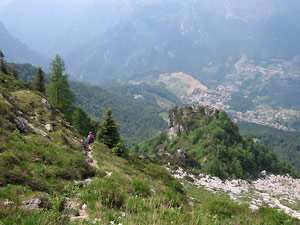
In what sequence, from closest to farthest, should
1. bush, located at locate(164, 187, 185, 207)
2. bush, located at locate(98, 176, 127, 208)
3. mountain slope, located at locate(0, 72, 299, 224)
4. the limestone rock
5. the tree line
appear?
the limestone rock < mountain slope, located at locate(0, 72, 299, 224) < bush, located at locate(98, 176, 127, 208) < bush, located at locate(164, 187, 185, 207) < the tree line

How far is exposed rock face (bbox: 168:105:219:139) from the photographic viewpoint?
306ft

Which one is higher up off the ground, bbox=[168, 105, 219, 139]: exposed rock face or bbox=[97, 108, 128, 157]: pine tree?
bbox=[168, 105, 219, 139]: exposed rock face

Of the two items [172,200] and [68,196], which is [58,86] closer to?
[68,196]

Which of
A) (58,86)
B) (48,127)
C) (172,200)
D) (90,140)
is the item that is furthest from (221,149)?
(172,200)

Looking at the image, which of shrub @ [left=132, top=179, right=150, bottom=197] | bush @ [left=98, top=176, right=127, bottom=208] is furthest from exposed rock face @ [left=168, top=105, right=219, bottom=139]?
bush @ [left=98, top=176, right=127, bottom=208]

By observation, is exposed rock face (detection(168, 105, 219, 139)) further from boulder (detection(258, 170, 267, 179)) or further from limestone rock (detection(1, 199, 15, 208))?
limestone rock (detection(1, 199, 15, 208))

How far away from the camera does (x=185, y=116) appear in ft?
330

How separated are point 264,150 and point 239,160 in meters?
23.9

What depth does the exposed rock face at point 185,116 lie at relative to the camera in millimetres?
93125

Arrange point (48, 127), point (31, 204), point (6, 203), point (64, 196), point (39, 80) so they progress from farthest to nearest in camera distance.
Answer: point (39, 80)
point (48, 127)
point (64, 196)
point (31, 204)
point (6, 203)

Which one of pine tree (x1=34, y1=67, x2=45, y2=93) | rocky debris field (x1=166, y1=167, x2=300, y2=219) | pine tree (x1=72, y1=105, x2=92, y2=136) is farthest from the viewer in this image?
pine tree (x1=34, y1=67, x2=45, y2=93)

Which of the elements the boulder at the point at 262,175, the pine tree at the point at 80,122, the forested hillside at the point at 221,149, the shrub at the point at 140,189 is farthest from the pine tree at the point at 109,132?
the boulder at the point at 262,175

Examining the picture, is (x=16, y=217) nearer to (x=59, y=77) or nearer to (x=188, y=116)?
(x=59, y=77)

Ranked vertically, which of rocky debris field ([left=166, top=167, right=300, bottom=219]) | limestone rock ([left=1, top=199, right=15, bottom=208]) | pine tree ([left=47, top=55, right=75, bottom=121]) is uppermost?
pine tree ([left=47, top=55, right=75, bottom=121])
